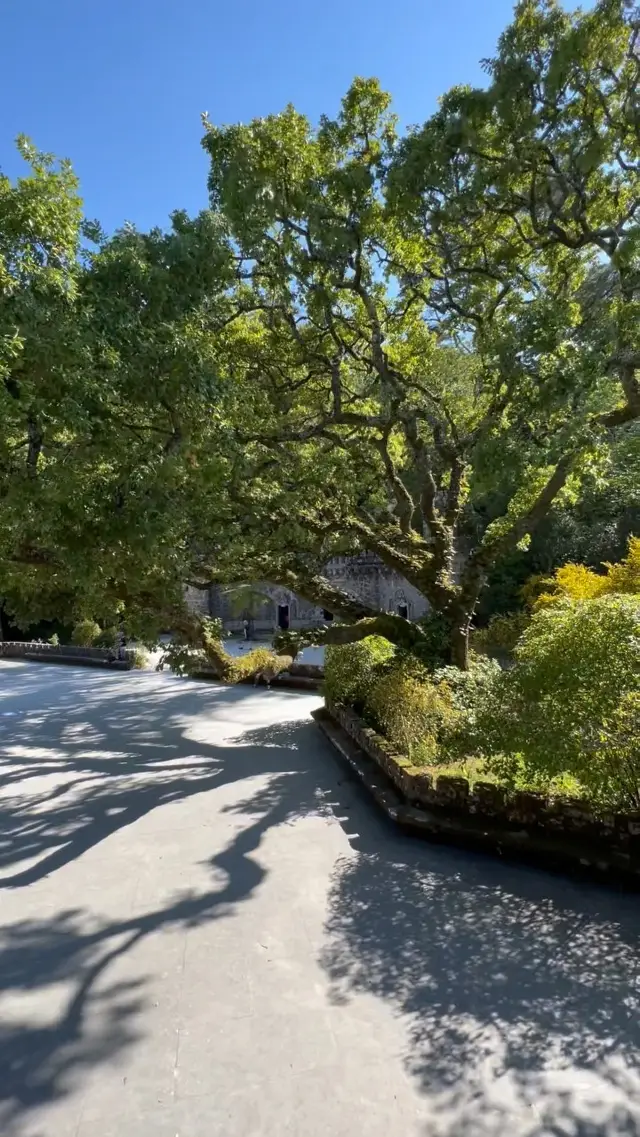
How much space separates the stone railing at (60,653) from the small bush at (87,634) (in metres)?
0.37

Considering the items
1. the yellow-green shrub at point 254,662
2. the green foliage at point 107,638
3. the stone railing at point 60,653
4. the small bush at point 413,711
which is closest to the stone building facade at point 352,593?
the green foliage at point 107,638

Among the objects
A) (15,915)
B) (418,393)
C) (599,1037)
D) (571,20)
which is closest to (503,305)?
(418,393)

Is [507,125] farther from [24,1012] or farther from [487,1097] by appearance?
[24,1012]

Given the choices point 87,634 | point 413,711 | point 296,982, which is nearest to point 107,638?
point 87,634

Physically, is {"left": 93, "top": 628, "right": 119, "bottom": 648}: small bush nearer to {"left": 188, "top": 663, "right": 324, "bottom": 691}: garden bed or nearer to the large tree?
{"left": 188, "top": 663, "right": 324, "bottom": 691}: garden bed

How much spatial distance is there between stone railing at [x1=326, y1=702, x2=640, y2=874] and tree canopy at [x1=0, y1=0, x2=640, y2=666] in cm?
339

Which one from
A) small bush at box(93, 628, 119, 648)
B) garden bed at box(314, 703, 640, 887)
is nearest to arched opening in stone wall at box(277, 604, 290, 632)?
small bush at box(93, 628, 119, 648)

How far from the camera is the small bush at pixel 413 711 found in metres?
6.96

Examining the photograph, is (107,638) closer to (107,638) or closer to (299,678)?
(107,638)

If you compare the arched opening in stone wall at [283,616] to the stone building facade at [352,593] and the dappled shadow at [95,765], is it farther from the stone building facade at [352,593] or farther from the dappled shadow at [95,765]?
the dappled shadow at [95,765]

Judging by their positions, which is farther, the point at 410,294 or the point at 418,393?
the point at 418,393

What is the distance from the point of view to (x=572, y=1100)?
274cm

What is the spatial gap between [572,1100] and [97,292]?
7.20m

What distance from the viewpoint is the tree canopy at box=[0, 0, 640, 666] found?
251 inches
